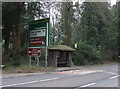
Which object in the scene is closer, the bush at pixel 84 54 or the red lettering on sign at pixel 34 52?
the red lettering on sign at pixel 34 52

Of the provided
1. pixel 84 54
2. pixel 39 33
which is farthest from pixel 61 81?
pixel 84 54

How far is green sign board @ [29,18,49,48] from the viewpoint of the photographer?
20609mm

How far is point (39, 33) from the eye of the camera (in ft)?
69.9

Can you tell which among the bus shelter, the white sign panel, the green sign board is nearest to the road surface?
the green sign board

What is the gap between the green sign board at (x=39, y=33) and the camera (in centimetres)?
2061

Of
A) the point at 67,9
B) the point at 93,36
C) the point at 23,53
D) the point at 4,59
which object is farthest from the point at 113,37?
the point at 4,59

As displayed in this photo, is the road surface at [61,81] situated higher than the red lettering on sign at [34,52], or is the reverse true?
the red lettering on sign at [34,52]

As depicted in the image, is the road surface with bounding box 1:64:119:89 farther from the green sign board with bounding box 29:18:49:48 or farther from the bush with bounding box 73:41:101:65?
the bush with bounding box 73:41:101:65

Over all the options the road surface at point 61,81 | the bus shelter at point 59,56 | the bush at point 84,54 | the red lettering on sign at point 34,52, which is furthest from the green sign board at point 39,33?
the bush at point 84,54

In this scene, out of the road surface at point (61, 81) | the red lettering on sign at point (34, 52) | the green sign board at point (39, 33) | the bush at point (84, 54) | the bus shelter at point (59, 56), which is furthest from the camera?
the bush at point (84, 54)

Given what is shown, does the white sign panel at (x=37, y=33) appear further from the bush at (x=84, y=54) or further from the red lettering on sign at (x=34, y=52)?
the bush at (x=84, y=54)

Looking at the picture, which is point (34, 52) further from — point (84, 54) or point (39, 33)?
point (84, 54)

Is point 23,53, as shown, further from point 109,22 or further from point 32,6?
point 109,22

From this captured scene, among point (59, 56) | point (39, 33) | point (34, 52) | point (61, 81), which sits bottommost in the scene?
point (61, 81)
